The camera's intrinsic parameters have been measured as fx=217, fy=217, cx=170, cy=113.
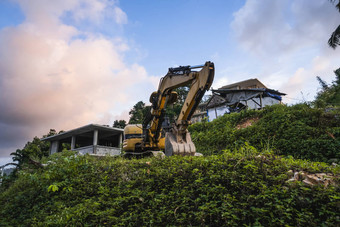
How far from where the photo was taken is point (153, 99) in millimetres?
8656

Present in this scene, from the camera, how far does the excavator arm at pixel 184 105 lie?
20.9 feet

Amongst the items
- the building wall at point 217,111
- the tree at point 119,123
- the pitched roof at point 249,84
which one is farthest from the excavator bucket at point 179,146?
the tree at point 119,123

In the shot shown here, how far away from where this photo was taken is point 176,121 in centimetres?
704

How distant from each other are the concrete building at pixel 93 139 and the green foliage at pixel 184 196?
10.6 m

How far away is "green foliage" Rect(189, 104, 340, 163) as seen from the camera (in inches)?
289

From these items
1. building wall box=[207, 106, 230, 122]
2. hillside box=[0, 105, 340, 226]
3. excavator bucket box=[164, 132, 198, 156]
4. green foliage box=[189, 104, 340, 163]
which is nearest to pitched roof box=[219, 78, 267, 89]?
building wall box=[207, 106, 230, 122]

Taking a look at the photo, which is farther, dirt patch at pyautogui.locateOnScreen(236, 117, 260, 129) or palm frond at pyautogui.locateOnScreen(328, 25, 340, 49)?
palm frond at pyautogui.locateOnScreen(328, 25, 340, 49)

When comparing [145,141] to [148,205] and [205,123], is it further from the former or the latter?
[205,123]

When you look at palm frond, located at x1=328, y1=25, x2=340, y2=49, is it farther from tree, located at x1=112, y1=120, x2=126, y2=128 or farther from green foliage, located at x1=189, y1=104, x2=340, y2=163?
tree, located at x1=112, y1=120, x2=126, y2=128

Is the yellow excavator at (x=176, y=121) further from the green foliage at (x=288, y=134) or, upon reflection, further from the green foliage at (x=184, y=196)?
the green foliage at (x=288, y=134)

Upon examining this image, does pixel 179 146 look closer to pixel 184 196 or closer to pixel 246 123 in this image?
pixel 184 196

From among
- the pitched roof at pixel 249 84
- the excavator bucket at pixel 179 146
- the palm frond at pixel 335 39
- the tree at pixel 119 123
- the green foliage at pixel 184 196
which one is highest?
the pitched roof at pixel 249 84

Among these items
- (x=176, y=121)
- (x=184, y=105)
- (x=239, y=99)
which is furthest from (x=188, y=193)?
(x=239, y=99)

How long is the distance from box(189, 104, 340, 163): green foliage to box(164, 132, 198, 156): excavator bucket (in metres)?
2.41
